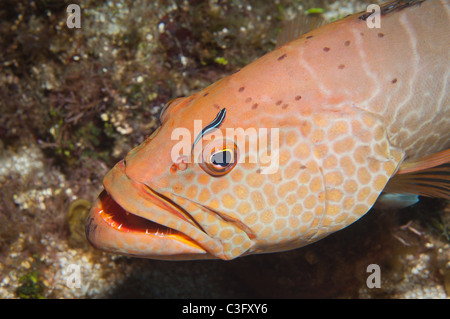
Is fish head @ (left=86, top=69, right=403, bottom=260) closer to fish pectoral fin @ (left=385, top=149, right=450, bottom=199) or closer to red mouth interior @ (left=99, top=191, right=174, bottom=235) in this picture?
red mouth interior @ (left=99, top=191, right=174, bottom=235)

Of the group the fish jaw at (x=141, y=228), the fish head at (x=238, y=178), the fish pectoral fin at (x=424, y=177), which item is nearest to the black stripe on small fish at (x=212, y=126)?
the fish head at (x=238, y=178)

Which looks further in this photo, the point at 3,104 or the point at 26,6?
the point at 3,104

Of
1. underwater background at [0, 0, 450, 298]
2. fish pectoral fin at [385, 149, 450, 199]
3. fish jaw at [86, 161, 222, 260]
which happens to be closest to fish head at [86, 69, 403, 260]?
fish jaw at [86, 161, 222, 260]

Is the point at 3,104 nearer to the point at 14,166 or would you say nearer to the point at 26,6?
the point at 14,166

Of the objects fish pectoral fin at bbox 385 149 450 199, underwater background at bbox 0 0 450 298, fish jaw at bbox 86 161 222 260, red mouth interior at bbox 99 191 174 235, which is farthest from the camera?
underwater background at bbox 0 0 450 298

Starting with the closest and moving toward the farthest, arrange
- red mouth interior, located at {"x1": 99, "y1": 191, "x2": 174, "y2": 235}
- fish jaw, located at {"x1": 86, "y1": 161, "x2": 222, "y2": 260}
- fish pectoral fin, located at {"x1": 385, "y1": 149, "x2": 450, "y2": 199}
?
fish jaw, located at {"x1": 86, "y1": 161, "x2": 222, "y2": 260}, red mouth interior, located at {"x1": 99, "y1": 191, "x2": 174, "y2": 235}, fish pectoral fin, located at {"x1": 385, "y1": 149, "x2": 450, "y2": 199}

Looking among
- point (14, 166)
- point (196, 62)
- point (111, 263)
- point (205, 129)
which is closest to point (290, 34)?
point (196, 62)

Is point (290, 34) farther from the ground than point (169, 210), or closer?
farther from the ground

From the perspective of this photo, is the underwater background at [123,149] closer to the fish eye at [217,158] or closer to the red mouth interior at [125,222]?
the red mouth interior at [125,222]
